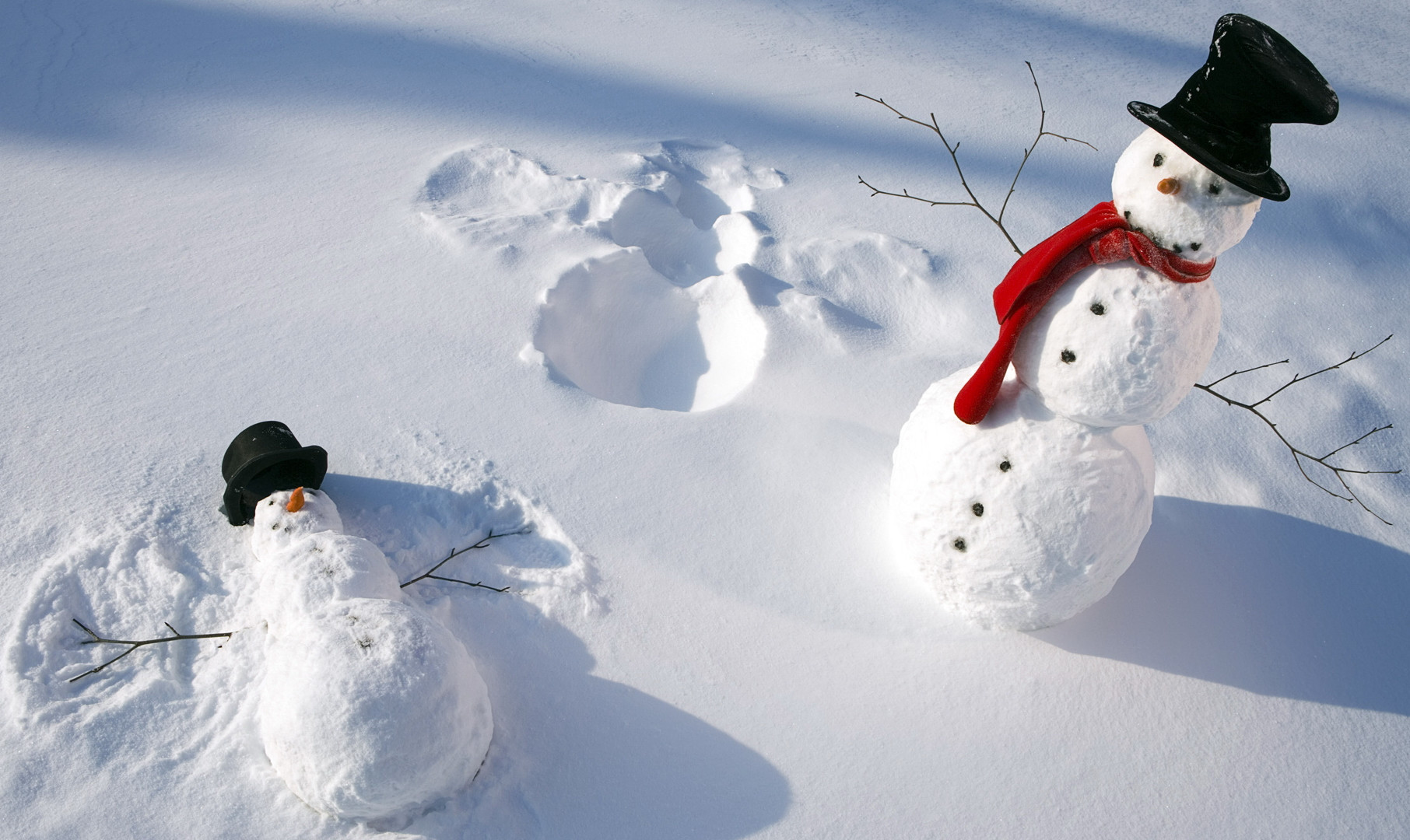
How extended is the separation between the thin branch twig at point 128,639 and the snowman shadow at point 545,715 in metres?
0.39

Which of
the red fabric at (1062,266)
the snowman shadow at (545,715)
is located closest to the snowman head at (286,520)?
the snowman shadow at (545,715)

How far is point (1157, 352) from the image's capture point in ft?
5.60

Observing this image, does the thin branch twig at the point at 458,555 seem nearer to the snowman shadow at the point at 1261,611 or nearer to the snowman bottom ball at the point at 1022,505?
the snowman bottom ball at the point at 1022,505

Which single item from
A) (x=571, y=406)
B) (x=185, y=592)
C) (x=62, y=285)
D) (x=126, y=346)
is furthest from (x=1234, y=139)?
(x=62, y=285)

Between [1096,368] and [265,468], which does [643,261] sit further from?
[1096,368]

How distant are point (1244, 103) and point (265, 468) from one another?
2.02 m

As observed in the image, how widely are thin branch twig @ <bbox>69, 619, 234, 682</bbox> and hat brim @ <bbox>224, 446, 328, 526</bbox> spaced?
28 cm

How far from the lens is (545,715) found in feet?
6.52

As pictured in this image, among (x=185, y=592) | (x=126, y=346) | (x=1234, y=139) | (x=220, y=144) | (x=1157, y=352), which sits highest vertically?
(x=1234, y=139)

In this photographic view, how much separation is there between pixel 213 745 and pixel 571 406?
1134 mm

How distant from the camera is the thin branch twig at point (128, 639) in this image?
1.89 meters

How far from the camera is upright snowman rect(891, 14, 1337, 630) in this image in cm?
157

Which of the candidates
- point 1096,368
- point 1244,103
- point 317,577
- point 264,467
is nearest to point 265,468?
point 264,467

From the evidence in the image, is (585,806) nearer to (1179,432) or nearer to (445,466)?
(445,466)
